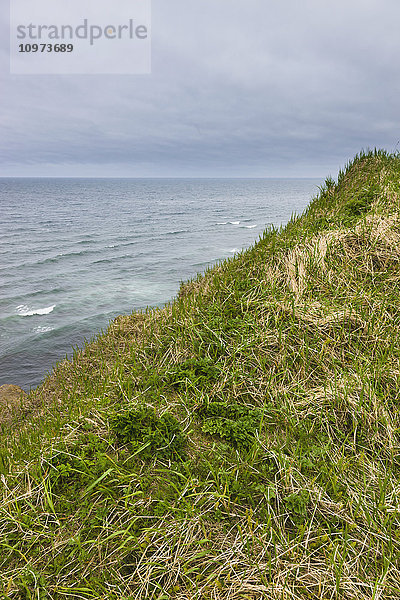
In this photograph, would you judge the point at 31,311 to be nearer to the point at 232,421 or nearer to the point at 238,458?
the point at 232,421

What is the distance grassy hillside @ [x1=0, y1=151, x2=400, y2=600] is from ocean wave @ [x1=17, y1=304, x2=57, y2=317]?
44.5 ft

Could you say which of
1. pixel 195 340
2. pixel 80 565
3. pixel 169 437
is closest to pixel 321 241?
pixel 195 340

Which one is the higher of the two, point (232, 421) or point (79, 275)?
point (232, 421)

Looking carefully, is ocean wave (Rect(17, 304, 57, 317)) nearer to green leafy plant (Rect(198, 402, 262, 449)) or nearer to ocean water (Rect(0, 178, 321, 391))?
ocean water (Rect(0, 178, 321, 391))

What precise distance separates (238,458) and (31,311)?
1744cm

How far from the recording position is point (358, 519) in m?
2.86

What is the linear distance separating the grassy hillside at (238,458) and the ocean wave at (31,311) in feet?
44.5

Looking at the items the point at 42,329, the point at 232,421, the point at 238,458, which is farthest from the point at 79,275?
the point at 238,458

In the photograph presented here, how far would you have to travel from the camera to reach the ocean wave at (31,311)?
1784 centimetres

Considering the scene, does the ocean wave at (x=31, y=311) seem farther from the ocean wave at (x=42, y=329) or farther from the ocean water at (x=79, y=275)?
the ocean wave at (x=42, y=329)

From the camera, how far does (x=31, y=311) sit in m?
18.2

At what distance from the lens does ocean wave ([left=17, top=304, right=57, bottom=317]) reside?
17844 millimetres

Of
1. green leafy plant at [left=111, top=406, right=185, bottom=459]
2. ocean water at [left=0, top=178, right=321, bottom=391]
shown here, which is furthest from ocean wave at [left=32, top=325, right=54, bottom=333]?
green leafy plant at [left=111, top=406, right=185, bottom=459]

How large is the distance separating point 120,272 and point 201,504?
22.9 m
